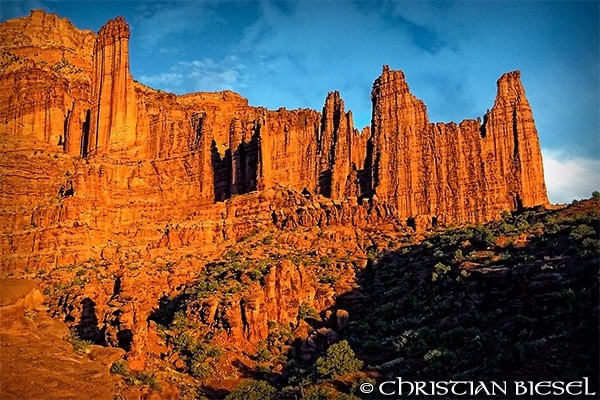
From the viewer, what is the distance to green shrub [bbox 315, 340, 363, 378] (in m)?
52.3

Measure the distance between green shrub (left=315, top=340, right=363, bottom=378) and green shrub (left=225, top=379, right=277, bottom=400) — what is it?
3.75 meters

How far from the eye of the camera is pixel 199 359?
60.1 m

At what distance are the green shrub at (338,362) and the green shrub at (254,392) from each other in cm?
375

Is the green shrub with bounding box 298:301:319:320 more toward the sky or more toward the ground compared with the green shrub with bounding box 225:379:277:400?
more toward the sky

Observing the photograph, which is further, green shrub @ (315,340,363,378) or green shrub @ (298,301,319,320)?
green shrub @ (298,301,319,320)

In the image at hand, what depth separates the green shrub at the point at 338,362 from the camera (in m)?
52.3

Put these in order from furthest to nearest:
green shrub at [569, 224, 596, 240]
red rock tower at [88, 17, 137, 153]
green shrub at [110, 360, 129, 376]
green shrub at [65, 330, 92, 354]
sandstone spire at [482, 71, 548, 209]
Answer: red rock tower at [88, 17, 137, 153] < sandstone spire at [482, 71, 548, 209] < green shrub at [569, 224, 596, 240] < green shrub at [65, 330, 92, 354] < green shrub at [110, 360, 129, 376]

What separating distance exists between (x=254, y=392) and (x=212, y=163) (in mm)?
60597

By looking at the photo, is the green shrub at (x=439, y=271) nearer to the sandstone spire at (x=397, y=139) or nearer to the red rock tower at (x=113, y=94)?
the sandstone spire at (x=397, y=139)

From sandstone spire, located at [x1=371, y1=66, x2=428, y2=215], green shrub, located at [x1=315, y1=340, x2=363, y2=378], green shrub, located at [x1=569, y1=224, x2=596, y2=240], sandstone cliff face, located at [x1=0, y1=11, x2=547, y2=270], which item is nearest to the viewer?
green shrub, located at [x1=315, y1=340, x2=363, y2=378]

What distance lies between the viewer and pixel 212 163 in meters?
108

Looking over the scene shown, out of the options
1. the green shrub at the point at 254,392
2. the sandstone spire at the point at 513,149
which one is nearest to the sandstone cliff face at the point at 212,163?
the sandstone spire at the point at 513,149

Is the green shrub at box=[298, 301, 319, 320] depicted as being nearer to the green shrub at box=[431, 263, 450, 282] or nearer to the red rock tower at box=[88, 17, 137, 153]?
the green shrub at box=[431, 263, 450, 282]

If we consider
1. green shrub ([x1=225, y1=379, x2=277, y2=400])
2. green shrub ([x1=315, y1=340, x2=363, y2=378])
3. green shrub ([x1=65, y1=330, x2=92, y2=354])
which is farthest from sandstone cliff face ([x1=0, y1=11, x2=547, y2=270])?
green shrub ([x1=225, y1=379, x2=277, y2=400])
